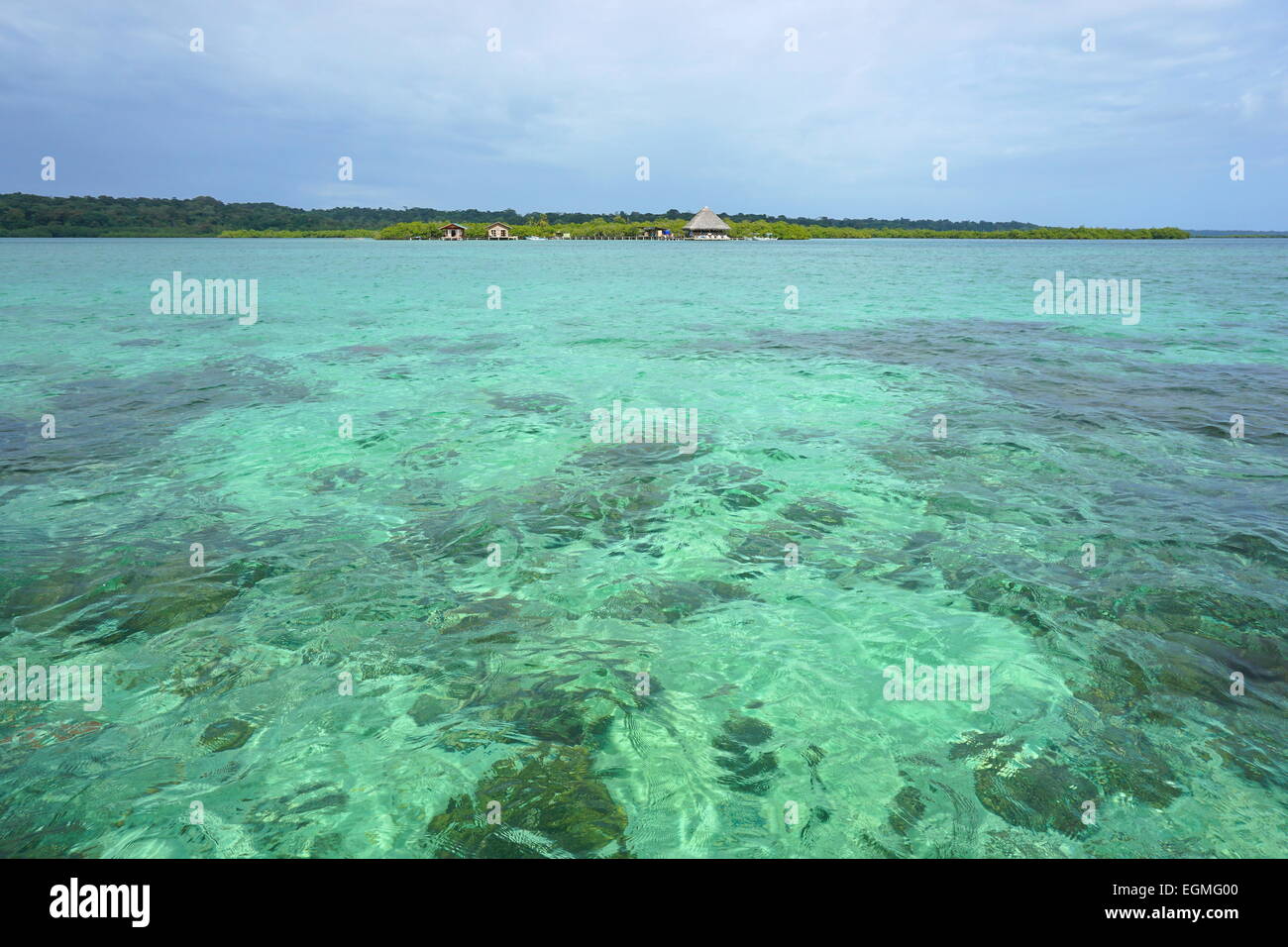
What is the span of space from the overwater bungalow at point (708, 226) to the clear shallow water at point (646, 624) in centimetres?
18660

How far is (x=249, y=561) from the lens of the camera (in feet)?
20.5

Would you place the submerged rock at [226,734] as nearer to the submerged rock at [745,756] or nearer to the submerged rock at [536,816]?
the submerged rock at [536,816]

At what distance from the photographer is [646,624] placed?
540 centimetres

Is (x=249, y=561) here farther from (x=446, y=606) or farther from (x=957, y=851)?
(x=957, y=851)

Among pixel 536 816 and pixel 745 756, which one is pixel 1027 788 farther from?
pixel 536 816

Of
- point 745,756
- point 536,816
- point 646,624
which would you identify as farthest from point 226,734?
point 745,756

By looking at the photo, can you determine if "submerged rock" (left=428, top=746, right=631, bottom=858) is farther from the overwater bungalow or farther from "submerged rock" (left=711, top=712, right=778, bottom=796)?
the overwater bungalow

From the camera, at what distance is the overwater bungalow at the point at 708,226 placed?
188m

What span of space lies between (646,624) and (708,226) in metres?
196

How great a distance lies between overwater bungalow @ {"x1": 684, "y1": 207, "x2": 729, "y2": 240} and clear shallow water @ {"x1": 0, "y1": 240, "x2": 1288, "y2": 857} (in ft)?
612

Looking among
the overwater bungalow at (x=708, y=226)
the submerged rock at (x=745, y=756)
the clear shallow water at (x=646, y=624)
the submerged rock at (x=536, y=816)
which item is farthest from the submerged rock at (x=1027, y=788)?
the overwater bungalow at (x=708, y=226)

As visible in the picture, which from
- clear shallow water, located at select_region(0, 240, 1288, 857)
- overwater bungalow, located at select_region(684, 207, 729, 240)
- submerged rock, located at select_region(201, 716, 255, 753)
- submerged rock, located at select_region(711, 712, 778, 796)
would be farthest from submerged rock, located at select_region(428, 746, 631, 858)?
overwater bungalow, located at select_region(684, 207, 729, 240)

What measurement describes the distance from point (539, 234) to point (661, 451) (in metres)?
185
